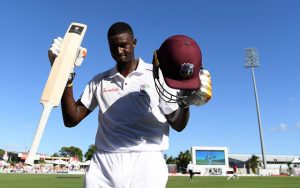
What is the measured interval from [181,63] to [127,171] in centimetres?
98

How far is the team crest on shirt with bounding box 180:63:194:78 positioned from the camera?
9.40 feet

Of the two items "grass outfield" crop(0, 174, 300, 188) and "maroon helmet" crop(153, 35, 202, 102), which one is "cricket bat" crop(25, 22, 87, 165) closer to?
"maroon helmet" crop(153, 35, 202, 102)

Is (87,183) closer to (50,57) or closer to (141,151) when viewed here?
(141,151)

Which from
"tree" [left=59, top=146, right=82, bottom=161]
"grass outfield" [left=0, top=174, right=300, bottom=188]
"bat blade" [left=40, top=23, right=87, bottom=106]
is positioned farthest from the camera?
"tree" [left=59, top=146, right=82, bottom=161]

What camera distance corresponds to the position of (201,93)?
2.88 meters

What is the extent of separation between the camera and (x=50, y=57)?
3.20m

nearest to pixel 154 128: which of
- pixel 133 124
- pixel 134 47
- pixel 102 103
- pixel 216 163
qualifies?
pixel 133 124

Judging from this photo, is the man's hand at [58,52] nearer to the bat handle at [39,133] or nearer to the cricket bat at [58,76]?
the cricket bat at [58,76]

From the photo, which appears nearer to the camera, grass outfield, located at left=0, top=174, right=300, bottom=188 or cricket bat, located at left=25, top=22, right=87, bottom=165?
cricket bat, located at left=25, top=22, right=87, bottom=165

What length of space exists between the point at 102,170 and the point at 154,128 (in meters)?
0.54

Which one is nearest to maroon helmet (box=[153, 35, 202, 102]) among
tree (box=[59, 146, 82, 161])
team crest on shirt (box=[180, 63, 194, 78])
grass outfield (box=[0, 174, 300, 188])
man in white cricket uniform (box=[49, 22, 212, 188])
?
team crest on shirt (box=[180, 63, 194, 78])

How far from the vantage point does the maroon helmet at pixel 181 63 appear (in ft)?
9.44

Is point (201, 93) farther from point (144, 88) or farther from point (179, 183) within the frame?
point (179, 183)

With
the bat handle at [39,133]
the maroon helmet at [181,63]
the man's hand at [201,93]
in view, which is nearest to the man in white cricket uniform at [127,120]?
the man's hand at [201,93]
